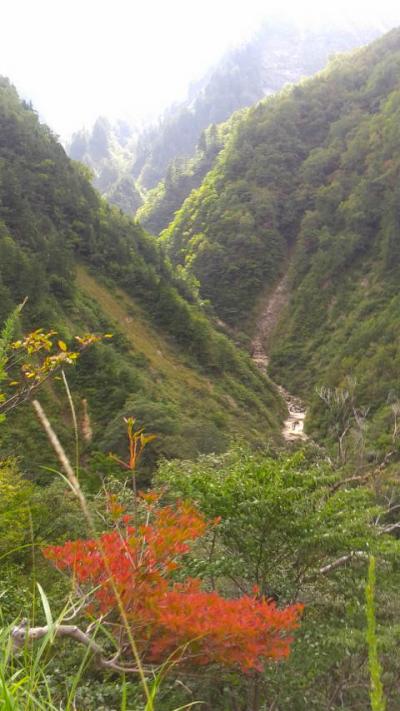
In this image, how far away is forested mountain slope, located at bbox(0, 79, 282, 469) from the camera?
113 ft

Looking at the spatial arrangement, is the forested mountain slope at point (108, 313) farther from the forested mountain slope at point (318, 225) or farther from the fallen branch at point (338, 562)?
the fallen branch at point (338, 562)

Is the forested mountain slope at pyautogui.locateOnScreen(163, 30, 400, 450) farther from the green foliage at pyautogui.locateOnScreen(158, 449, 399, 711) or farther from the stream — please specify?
the green foliage at pyautogui.locateOnScreen(158, 449, 399, 711)

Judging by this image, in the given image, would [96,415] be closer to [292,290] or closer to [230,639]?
[230,639]

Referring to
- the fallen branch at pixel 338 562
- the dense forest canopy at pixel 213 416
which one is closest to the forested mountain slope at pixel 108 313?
the dense forest canopy at pixel 213 416

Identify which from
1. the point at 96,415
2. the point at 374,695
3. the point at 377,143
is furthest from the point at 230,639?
the point at 377,143

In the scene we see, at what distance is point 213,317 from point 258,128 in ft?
135

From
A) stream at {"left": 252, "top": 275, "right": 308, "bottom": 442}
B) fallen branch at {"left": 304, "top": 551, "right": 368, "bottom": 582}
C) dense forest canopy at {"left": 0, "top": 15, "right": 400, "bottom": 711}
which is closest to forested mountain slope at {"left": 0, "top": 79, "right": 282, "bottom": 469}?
dense forest canopy at {"left": 0, "top": 15, "right": 400, "bottom": 711}

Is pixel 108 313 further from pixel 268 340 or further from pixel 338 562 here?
pixel 338 562

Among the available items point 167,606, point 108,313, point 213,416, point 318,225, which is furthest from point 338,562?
point 318,225

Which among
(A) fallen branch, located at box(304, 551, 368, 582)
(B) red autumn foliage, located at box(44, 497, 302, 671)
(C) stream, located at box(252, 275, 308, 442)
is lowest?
(C) stream, located at box(252, 275, 308, 442)

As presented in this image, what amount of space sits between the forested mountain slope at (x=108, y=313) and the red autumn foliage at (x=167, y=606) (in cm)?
2272

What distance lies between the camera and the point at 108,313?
157ft

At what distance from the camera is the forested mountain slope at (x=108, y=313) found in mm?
34375

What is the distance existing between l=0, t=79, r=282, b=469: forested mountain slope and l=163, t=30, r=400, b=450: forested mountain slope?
38.3 feet
